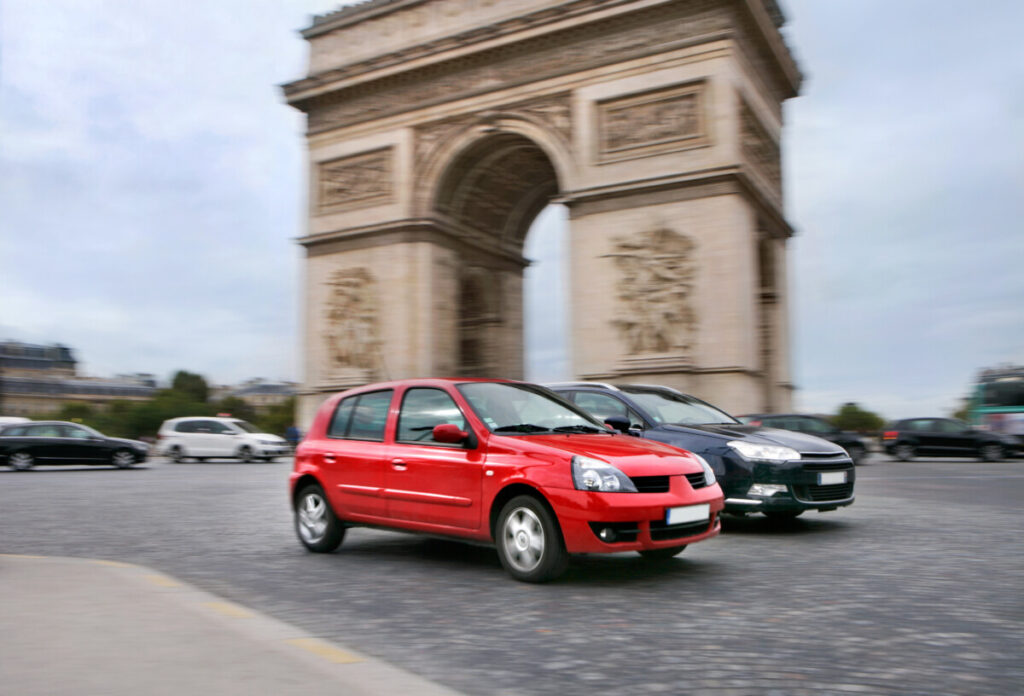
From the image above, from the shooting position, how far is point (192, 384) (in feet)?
366

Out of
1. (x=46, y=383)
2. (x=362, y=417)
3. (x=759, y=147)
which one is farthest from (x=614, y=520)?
(x=46, y=383)

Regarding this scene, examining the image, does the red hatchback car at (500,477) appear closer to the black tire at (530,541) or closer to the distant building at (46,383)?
the black tire at (530,541)

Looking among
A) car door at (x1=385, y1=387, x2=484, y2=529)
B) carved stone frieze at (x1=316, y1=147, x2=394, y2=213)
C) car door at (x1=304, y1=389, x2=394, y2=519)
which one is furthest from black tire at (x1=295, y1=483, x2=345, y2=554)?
carved stone frieze at (x1=316, y1=147, x2=394, y2=213)

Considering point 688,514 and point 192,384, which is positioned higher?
point 192,384

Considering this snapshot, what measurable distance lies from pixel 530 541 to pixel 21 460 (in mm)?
21615

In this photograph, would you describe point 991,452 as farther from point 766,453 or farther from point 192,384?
point 192,384

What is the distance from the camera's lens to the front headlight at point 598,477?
219 inches

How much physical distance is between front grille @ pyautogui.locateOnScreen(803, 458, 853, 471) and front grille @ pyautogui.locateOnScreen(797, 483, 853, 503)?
0.15 metres

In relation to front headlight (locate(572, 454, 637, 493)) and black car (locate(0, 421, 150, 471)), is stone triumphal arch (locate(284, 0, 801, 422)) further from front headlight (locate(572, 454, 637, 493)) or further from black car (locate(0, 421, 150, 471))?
front headlight (locate(572, 454, 637, 493))

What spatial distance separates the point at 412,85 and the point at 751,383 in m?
14.9

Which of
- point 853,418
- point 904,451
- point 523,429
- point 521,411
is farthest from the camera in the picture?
point 853,418

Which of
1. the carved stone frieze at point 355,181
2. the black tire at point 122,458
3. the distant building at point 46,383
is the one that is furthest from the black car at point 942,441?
the distant building at point 46,383

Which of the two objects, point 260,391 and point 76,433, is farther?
point 260,391

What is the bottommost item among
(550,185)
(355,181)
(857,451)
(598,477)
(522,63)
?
(857,451)
